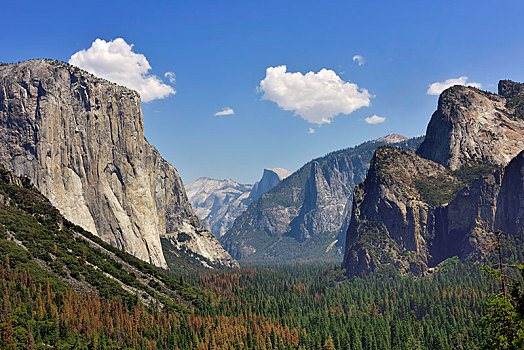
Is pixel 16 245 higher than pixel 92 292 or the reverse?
higher

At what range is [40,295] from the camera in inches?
5408

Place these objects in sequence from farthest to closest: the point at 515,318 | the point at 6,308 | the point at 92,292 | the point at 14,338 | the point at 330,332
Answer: the point at 330,332 < the point at 92,292 < the point at 6,308 < the point at 14,338 < the point at 515,318

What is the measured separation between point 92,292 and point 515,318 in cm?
14019

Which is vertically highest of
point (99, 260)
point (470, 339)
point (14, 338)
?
point (99, 260)

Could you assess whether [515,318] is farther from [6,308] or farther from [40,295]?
[40,295]

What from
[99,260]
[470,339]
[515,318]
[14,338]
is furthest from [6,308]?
[470,339]

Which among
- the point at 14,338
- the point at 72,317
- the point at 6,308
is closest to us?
the point at 14,338

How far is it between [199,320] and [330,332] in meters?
53.8

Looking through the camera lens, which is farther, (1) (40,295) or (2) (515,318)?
(1) (40,295)

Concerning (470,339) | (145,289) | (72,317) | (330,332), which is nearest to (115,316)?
(72,317)

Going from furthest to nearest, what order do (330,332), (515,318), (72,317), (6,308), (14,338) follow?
(330,332), (72,317), (6,308), (14,338), (515,318)

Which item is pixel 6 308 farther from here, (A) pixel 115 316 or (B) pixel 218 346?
(B) pixel 218 346

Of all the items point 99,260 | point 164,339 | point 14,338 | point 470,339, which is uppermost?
point 99,260

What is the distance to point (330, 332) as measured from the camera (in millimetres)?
192125
